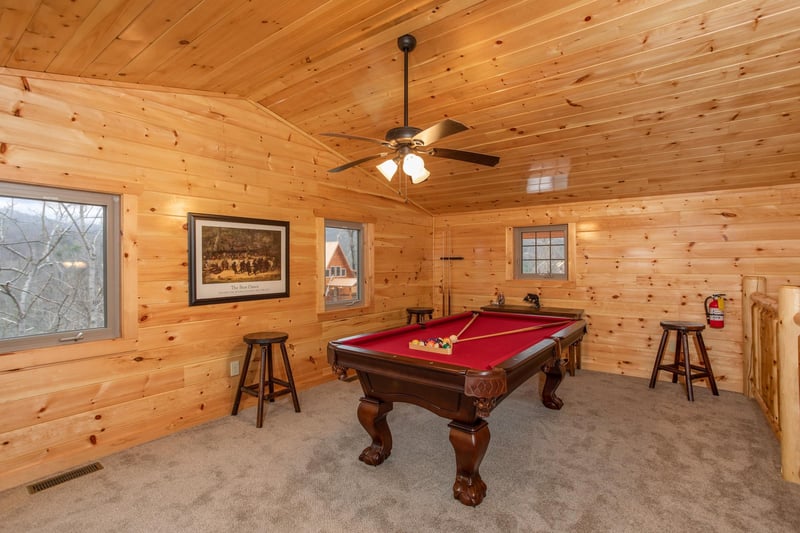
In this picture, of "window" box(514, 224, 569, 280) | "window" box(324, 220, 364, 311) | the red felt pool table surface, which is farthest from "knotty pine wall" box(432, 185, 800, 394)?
"window" box(324, 220, 364, 311)

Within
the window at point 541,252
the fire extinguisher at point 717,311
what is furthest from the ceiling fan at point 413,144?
the fire extinguisher at point 717,311

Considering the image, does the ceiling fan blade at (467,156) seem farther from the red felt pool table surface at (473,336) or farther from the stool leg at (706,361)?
the stool leg at (706,361)

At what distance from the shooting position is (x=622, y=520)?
1903mm

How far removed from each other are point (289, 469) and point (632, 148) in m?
3.55

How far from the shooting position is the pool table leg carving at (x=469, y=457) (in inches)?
78.5

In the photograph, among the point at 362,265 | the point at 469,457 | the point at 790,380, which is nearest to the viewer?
the point at 469,457

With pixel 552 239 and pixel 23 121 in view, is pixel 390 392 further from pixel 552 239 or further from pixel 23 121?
pixel 552 239

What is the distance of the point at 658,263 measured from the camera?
4.20 metres

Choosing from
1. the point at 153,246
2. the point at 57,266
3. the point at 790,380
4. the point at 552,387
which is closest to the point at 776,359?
the point at 790,380

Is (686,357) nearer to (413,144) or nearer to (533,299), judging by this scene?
(533,299)

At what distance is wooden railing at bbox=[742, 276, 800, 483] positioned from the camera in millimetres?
2107

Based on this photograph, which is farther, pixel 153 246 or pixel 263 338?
pixel 263 338

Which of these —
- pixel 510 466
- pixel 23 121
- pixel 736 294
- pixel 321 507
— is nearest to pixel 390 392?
pixel 321 507

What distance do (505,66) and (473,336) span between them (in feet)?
5.95
